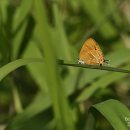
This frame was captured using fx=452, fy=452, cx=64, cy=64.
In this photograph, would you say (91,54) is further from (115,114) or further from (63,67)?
(63,67)

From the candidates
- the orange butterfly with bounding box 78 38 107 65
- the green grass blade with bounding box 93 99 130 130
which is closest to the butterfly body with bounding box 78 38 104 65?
the orange butterfly with bounding box 78 38 107 65

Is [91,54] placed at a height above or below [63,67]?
below

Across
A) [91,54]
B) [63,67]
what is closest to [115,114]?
[91,54]

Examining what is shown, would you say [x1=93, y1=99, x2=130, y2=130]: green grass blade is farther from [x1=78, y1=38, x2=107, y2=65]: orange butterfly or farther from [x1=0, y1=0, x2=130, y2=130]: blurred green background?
[x1=78, y1=38, x2=107, y2=65]: orange butterfly

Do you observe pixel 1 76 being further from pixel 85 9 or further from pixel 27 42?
pixel 85 9

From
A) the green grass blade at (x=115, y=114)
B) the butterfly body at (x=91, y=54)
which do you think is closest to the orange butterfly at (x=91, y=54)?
the butterfly body at (x=91, y=54)

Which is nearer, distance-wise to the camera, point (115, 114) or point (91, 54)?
point (115, 114)

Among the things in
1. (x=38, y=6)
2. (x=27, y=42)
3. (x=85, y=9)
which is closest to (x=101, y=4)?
(x=85, y=9)

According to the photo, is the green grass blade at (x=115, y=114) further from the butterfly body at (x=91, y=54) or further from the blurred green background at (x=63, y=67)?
the butterfly body at (x=91, y=54)
